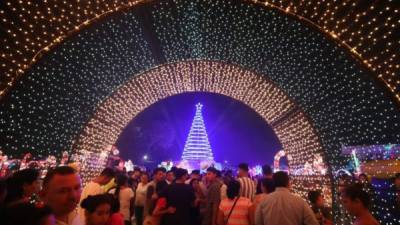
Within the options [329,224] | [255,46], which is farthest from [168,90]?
[329,224]

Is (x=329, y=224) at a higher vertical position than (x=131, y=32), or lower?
lower

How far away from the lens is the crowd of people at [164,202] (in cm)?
276

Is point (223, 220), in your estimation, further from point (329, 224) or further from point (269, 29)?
point (269, 29)

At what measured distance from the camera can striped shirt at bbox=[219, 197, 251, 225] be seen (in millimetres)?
5734

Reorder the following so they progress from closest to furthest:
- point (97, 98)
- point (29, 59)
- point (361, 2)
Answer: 1. point (361, 2)
2. point (29, 59)
3. point (97, 98)

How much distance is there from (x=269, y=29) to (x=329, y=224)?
7140 millimetres

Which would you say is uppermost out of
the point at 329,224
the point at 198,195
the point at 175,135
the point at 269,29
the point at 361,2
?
the point at 175,135

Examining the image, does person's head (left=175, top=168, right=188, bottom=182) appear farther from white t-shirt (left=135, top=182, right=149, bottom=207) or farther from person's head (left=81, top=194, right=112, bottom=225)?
person's head (left=81, top=194, right=112, bottom=225)

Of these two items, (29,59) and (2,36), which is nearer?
(2,36)

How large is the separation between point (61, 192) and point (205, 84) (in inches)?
656

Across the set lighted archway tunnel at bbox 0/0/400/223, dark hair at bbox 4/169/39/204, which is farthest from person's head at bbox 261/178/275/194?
lighted archway tunnel at bbox 0/0/400/223

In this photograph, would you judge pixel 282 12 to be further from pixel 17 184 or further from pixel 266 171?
pixel 17 184

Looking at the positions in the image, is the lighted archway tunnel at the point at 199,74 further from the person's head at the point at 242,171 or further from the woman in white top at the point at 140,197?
the woman in white top at the point at 140,197

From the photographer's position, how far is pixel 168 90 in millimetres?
19109
